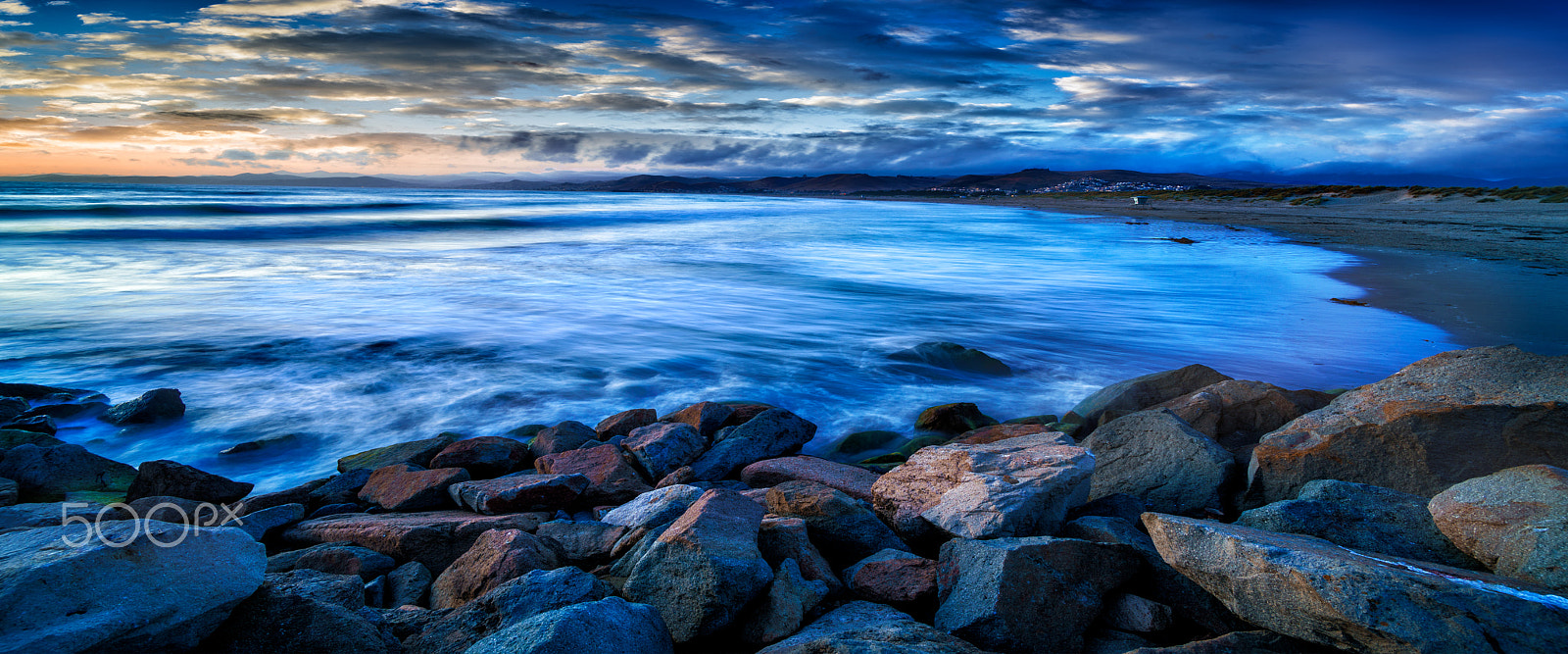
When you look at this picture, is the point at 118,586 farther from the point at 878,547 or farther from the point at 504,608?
the point at 878,547

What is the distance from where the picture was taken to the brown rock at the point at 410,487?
3877 mm

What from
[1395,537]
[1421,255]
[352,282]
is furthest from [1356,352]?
[352,282]

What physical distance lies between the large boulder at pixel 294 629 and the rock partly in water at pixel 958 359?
252 inches

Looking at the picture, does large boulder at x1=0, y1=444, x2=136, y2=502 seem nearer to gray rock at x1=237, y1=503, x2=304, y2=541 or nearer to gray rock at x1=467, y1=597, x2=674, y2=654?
gray rock at x1=237, y1=503, x2=304, y2=541

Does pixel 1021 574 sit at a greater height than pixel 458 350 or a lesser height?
greater

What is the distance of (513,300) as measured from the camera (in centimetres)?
1295

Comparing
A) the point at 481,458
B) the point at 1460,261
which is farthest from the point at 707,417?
the point at 1460,261

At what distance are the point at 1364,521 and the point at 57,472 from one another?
674 centimetres

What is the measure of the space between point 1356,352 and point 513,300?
12353 millimetres

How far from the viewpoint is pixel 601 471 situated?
4.16m

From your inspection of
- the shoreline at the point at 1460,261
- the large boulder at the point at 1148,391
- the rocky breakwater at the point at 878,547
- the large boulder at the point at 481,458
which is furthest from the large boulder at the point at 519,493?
the shoreline at the point at 1460,261

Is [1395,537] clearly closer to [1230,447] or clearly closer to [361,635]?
[1230,447]

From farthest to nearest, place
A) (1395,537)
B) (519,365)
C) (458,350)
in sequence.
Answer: (458,350)
(519,365)
(1395,537)

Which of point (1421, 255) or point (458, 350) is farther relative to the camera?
point (1421, 255)
